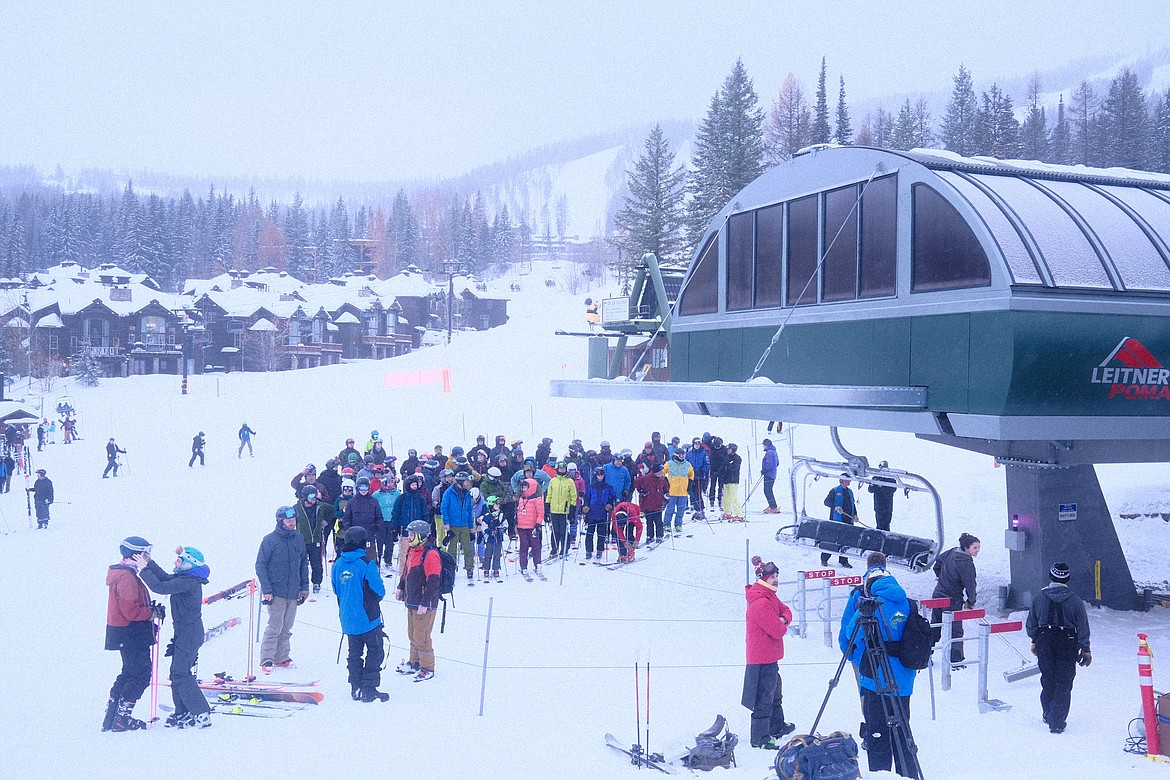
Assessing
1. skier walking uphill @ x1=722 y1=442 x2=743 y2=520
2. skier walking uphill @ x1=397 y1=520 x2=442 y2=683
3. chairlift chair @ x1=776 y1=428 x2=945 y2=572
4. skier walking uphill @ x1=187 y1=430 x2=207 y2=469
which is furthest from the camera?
skier walking uphill @ x1=187 y1=430 x2=207 y2=469

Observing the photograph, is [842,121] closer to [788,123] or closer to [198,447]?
[788,123]

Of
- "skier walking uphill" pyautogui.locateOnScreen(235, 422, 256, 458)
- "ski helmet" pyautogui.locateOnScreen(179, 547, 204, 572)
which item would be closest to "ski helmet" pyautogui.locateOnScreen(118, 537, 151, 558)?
"ski helmet" pyautogui.locateOnScreen(179, 547, 204, 572)

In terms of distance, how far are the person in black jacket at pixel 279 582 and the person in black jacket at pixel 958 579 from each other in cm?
702

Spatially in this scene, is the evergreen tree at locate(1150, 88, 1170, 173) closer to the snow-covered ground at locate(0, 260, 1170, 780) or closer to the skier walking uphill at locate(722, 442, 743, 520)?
the snow-covered ground at locate(0, 260, 1170, 780)

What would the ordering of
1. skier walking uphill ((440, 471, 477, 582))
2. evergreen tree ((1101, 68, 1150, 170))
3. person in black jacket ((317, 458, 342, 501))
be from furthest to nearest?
1. evergreen tree ((1101, 68, 1150, 170))
2. person in black jacket ((317, 458, 342, 501))
3. skier walking uphill ((440, 471, 477, 582))

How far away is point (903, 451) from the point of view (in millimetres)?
26562

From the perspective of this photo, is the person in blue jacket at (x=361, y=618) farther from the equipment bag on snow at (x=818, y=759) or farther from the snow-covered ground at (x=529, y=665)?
the equipment bag on snow at (x=818, y=759)

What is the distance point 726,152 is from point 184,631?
51614mm

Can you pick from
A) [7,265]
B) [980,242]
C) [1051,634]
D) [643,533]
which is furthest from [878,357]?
[7,265]

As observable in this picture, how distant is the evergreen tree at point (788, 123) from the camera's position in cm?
7181

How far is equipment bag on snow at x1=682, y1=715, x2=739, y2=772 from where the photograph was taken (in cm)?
698

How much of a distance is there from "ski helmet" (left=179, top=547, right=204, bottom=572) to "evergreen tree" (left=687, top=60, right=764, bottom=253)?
153 feet

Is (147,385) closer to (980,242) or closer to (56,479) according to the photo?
(56,479)

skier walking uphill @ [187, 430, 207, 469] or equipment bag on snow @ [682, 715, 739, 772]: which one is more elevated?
skier walking uphill @ [187, 430, 207, 469]
